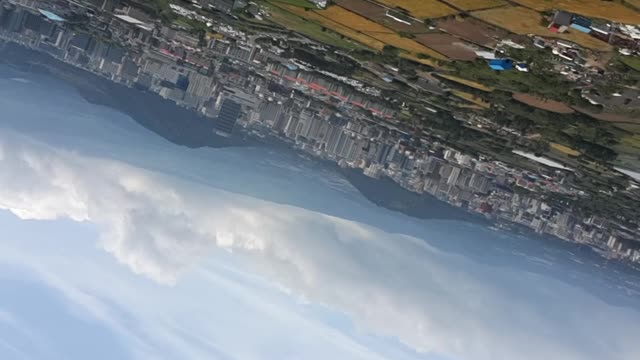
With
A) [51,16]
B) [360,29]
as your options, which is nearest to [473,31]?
[360,29]

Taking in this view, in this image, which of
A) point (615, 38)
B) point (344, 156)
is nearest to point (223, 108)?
point (344, 156)

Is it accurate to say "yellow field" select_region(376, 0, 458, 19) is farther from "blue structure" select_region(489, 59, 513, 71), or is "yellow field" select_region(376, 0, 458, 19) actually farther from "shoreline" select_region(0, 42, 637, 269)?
"shoreline" select_region(0, 42, 637, 269)

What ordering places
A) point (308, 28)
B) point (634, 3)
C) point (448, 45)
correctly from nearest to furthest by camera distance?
1. point (634, 3)
2. point (448, 45)
3. point (308, 28)

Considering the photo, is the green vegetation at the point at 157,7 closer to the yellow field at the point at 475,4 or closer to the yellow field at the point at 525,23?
the yellow field at the point at 475,4

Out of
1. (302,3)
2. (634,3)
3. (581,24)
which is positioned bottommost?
(302,3)

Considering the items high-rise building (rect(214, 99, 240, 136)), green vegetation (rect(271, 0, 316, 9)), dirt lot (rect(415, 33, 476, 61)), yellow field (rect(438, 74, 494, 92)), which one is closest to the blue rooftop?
high-rise building (rect(214, 99, 240, 136))

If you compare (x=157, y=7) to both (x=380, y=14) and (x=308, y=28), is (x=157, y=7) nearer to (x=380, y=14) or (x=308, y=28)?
(x=308, y=28)

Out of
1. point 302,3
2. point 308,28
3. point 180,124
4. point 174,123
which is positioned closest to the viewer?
point 302,3

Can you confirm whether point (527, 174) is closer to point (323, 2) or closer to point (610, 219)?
point (610, 219)
